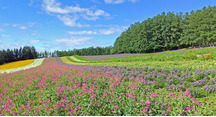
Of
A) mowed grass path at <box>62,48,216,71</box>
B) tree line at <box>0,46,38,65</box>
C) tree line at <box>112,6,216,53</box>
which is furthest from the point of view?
tree line at <box>0,46,38,65</box>

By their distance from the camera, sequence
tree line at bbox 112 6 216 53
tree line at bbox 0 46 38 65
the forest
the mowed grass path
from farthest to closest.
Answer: tree line at bbox 0 46 38 65
tree line at bbox 112 6 216 53
the forest
the mowed grass path

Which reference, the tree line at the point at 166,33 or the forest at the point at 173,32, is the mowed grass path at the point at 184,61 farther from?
the tree line at the point at 166,33

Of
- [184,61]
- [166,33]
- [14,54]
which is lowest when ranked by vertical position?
[184,61]

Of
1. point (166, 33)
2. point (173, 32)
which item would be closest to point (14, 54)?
point (166, 33)

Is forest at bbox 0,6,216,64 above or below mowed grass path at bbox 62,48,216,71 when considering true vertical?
above

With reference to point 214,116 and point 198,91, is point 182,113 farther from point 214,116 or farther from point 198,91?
point 198,91

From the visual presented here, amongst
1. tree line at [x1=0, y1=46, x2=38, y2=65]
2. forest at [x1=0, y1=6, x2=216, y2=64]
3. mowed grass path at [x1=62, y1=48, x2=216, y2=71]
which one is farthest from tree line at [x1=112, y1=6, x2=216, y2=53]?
tree line at [x1=0, y1=46, x2=38, y2=65]

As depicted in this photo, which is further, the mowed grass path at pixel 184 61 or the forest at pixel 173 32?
the forest at pixel 173 32

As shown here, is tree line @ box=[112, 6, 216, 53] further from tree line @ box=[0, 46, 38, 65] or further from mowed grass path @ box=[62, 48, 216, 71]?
tree line @ box=[0, 46, 38, 65]

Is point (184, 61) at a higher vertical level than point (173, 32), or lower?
lower

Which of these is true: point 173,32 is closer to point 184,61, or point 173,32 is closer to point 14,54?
point 184,61

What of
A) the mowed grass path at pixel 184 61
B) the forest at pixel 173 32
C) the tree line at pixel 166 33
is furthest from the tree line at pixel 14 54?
the mowed grass path at pixel 184 61

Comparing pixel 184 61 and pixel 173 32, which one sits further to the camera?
pixel 173 32

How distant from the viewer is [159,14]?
48219mm
